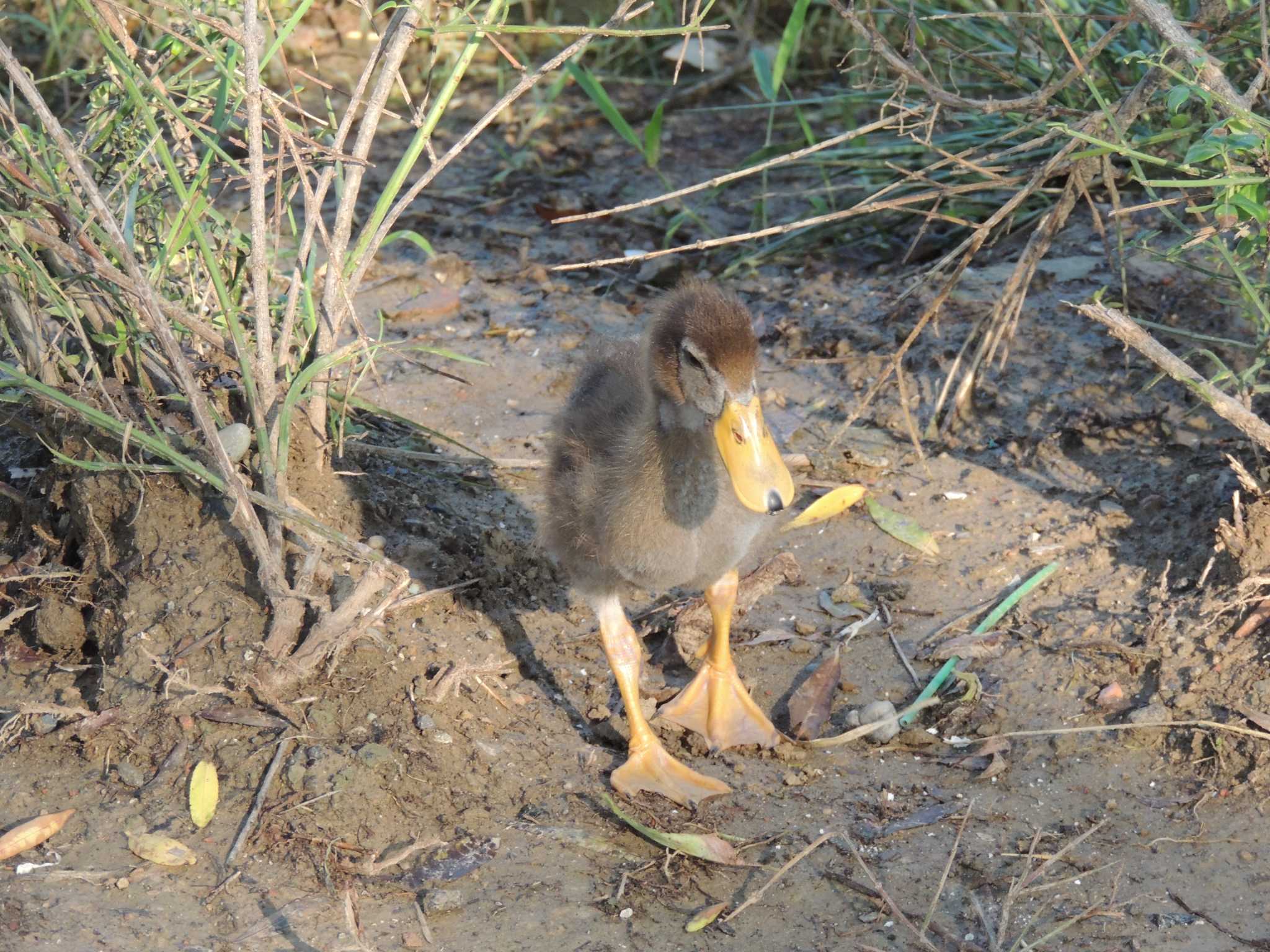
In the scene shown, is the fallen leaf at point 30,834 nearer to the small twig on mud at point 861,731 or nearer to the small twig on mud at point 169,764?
the small twig on mud at point 169,764

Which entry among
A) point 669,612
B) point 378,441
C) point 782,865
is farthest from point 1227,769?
point 378,441

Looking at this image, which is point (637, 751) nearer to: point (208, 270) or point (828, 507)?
point (828, 507)

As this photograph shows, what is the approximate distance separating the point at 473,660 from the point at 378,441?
44.7 inches

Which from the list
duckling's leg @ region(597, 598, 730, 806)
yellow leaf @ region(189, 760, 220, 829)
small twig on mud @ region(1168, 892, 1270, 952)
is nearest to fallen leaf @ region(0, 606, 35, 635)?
yellow leaf @ region(189, 760, 220, 829)

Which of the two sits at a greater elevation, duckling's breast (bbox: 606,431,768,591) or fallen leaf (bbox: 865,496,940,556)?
duckling's breast (bbox: 606,431,768,591)

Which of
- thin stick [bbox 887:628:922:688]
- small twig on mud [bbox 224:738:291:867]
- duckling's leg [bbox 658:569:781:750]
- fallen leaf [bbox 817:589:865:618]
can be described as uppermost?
small twig on mud [bbox 224:738:291:867]

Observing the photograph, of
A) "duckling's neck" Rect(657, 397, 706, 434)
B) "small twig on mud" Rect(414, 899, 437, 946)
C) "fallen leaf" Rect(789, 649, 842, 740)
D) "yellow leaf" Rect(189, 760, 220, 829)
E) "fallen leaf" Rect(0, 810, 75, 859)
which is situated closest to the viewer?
"small twig on mud" Rect(414, 899, 437, 946)

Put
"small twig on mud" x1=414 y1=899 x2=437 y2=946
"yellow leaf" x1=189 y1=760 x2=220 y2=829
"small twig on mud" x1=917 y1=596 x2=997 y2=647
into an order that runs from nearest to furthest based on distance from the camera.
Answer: "small twig on mud" x1=414 y1=899 x2=437 y2=946 → "yellow leaf" x1=189 y1=760 x2=220 y2=829 → "small twig on mud" x1=917 y1=596 x2=997 y2=647

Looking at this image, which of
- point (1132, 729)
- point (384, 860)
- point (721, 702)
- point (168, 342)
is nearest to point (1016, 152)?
point (1132, 729)

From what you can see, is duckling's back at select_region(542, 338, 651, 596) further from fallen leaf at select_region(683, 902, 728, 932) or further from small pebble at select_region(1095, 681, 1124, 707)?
small pebble at select_region(1095, 681, 1124, 707)

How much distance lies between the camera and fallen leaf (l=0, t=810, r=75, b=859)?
3535 mm

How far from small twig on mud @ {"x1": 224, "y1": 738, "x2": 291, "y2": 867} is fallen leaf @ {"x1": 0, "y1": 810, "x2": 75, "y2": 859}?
46 centimetres

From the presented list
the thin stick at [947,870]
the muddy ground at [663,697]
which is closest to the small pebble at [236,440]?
the muddy ground at [663,697]

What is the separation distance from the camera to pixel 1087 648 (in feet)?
15.0
